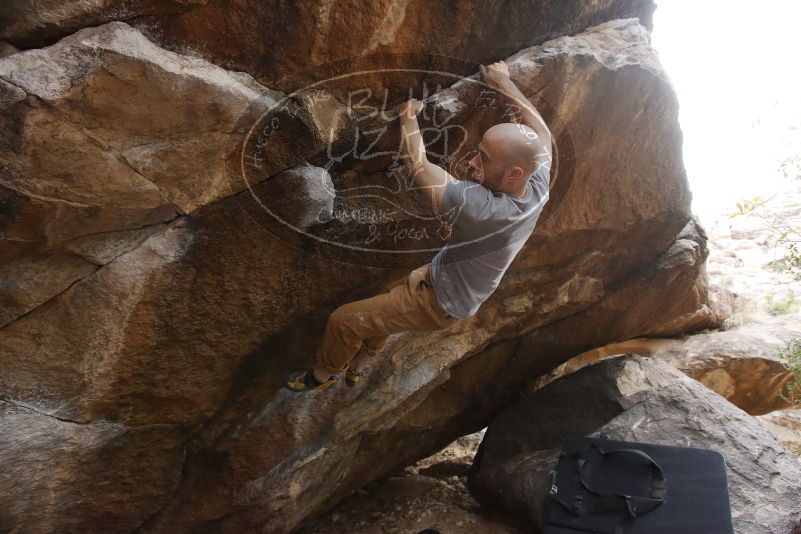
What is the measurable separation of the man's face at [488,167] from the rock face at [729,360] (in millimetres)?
3227

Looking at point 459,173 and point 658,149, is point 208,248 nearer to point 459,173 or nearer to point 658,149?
point 459,173

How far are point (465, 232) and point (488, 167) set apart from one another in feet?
1.00

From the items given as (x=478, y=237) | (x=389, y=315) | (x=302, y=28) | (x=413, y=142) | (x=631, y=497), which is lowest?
(x=631, y=497)

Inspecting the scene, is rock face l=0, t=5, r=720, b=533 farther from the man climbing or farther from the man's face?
the man's face

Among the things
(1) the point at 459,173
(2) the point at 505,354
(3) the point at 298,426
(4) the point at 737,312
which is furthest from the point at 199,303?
(4) the point at 737,312

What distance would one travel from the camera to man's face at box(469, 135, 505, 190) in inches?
94.3

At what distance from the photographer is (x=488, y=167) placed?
2.44 metres

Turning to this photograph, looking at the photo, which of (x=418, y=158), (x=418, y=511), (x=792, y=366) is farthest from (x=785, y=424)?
(x=418, y=158)

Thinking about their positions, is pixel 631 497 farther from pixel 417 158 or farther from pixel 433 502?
pixel 417 158

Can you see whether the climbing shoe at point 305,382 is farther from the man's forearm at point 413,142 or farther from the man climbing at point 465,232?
the man's forearm at point 413,142

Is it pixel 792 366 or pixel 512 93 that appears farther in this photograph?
pixel 792 366

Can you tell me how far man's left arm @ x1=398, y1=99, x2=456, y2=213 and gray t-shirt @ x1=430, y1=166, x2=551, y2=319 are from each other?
0.17ft

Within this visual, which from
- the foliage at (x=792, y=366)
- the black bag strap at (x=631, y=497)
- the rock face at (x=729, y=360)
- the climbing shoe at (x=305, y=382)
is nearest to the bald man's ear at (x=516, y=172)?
the climbing shoe at (x=305, y=382)

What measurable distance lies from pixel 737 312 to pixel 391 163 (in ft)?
17.0
